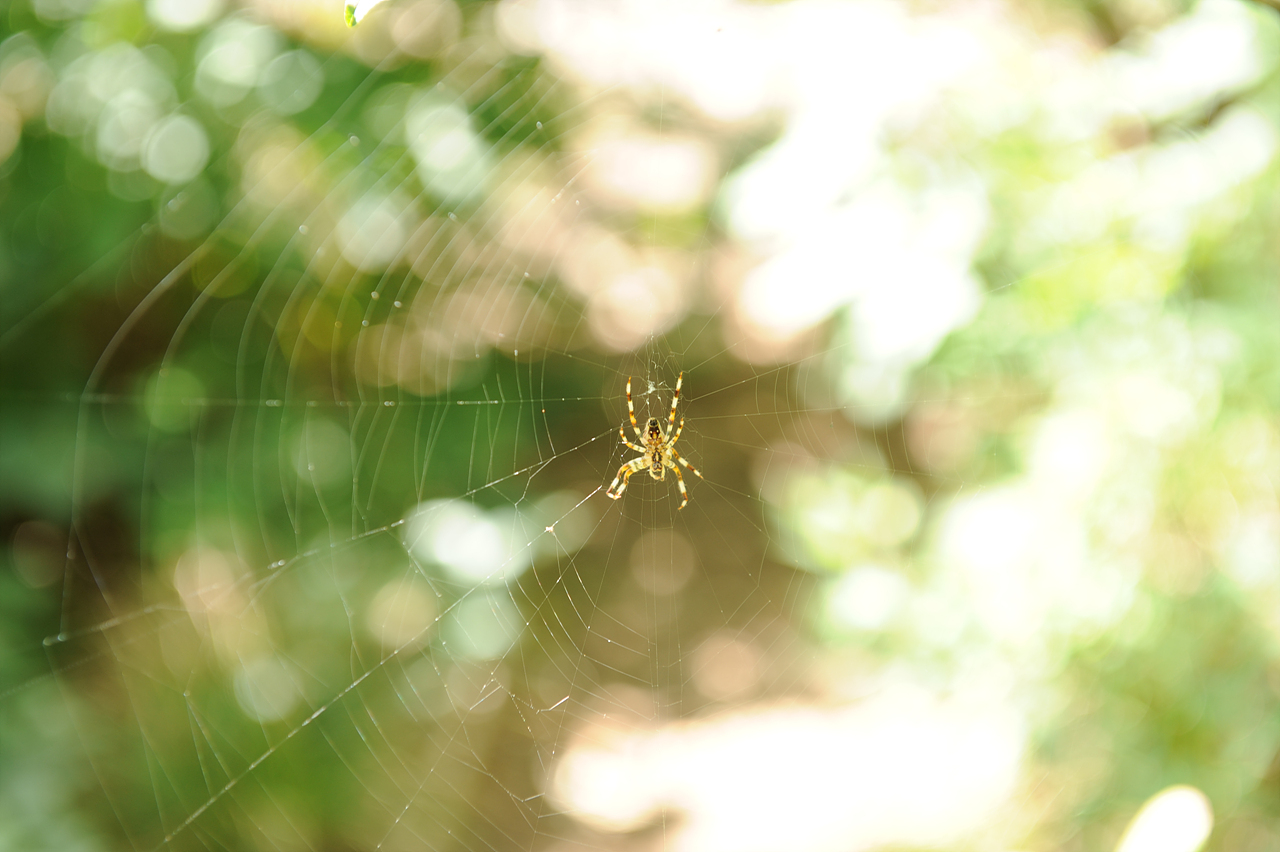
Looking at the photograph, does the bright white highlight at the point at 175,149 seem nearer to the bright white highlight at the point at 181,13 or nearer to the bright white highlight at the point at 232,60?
the bright white highlight at the point at 232,60

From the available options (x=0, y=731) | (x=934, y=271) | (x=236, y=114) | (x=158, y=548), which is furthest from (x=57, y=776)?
(x=934, y=271)

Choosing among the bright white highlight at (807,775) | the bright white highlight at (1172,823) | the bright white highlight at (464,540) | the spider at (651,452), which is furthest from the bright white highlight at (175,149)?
the bright white highlight at (1172,823)

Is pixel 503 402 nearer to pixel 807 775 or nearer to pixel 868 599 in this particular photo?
pixel 868 599

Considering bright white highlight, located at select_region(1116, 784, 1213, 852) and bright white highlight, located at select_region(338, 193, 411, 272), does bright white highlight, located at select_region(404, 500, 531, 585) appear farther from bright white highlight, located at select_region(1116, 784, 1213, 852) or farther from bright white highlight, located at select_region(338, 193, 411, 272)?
bright white highlight, located at select_region(1116, 784, 1213, 852)

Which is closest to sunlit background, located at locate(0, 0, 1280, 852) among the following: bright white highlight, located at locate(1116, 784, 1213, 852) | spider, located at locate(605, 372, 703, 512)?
bright white highlight, located at locate(1116, 784, 1213, 852)

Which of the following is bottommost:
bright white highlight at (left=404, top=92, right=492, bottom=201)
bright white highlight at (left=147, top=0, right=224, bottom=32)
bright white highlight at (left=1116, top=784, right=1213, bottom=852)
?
bright white highlight at (left=1116, top=784, right=1213, bottom=852)

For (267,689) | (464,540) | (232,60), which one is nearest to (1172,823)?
(464,540)
